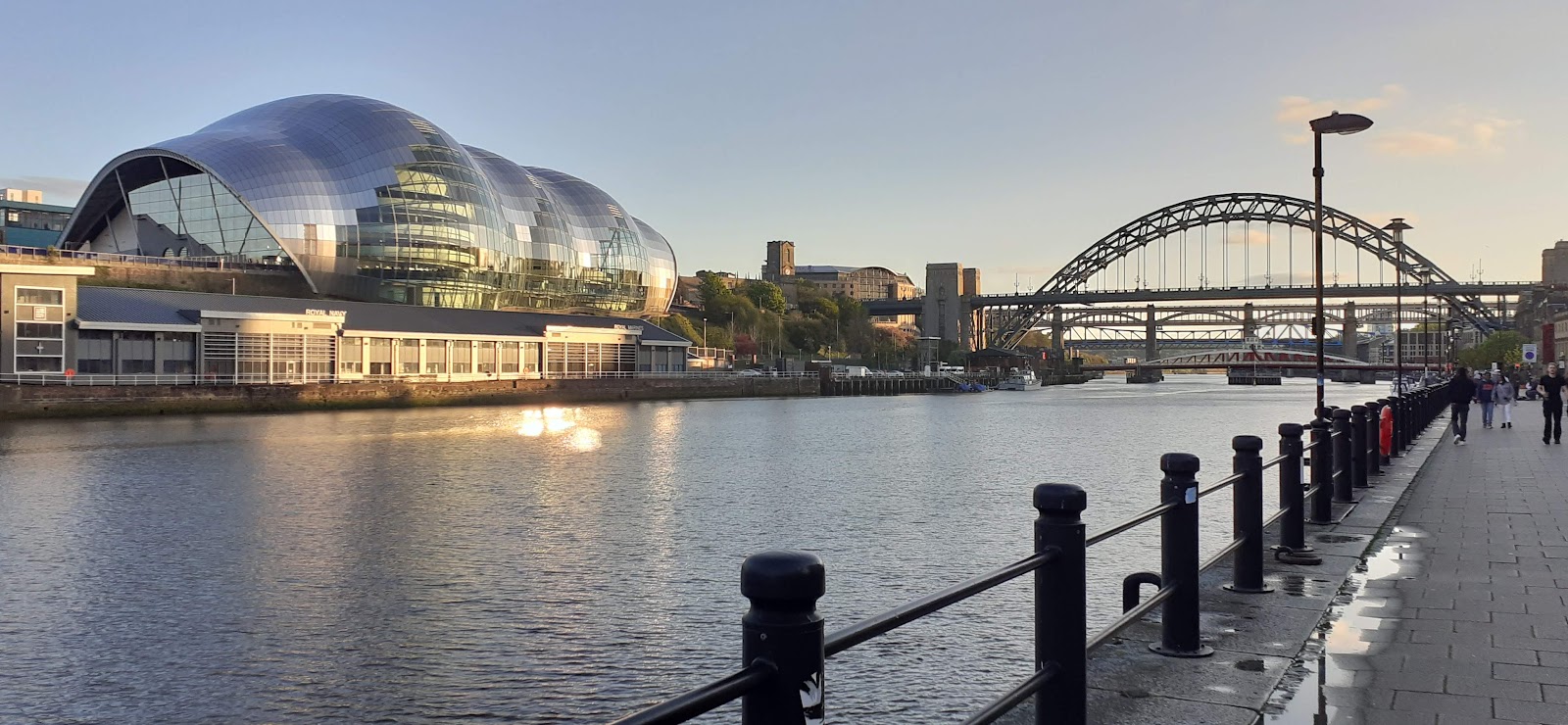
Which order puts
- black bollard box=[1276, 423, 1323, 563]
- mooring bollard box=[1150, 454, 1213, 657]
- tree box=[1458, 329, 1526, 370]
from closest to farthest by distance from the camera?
mooring bollard box=[1150, 454, 1213, 657], black bollard box=[1276, 423, 1323, 563], tree box=[1458, 329, 1526, 370]

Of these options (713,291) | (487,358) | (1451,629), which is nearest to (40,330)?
(487,358)

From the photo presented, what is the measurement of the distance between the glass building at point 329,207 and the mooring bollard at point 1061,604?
92242mm

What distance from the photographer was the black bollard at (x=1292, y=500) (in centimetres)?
1057

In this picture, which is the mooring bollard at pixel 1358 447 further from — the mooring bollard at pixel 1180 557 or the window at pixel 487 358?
the window at pixel 487 358

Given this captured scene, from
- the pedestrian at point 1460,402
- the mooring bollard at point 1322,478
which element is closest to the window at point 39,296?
the pedestrian at point 1460,402

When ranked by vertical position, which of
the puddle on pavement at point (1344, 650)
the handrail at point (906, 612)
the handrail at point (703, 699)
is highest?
the handrail at point (906, 612)

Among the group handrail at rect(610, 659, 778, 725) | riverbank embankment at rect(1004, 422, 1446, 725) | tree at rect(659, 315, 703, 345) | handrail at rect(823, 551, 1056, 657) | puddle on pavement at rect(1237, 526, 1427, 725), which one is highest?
tree at rect(659, 315, 703, 345)

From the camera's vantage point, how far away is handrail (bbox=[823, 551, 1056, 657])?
3.45 m

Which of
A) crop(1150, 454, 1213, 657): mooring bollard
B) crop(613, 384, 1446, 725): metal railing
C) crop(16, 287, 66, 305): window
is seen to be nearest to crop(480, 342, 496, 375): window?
crop(16, 287, 66, 305): window

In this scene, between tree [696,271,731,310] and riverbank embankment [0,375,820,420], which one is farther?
tree [696,271,731,310]

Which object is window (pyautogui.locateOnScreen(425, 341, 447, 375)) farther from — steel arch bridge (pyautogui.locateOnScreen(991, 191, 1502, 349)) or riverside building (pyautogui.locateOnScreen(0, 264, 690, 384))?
steel arch bridge (pyautogui.locateOnScreen(991, 191, 1502, 349))

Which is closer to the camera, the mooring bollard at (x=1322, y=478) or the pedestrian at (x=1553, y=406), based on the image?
the mooring bollard at (x=1322, y=478)

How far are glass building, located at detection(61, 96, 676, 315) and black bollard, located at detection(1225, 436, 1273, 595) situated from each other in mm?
89402

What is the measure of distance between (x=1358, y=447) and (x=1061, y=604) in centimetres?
1471
